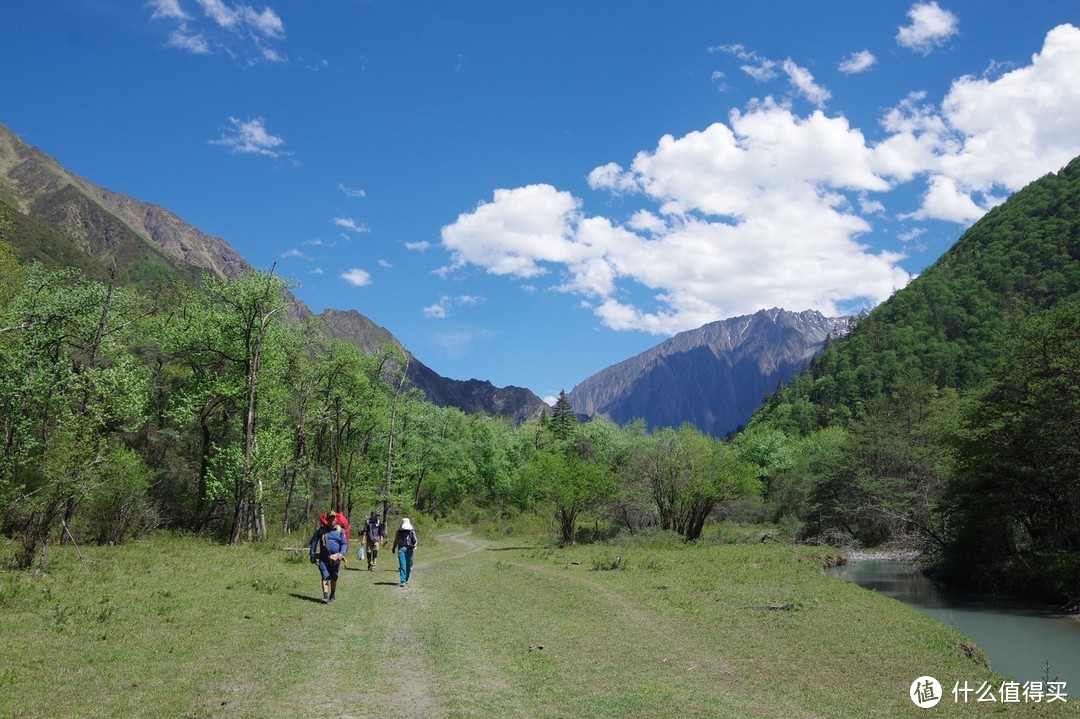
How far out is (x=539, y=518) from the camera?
59.0m

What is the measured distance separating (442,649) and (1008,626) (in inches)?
762

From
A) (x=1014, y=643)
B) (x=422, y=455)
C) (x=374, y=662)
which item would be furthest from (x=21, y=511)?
(x=422, y=455)

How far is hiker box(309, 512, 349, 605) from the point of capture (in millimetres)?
15805

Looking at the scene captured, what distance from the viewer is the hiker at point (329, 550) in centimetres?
1580

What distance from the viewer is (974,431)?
27750mm

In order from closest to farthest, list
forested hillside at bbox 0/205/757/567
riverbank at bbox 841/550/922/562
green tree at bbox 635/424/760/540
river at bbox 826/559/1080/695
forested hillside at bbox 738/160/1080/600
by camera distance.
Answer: river at bbox 826/559/1080/695 < forested hillside at bbox 0/205/757/567 < forested hillside at bbox 738/160/1080/600 < riverbank at bbox 841/550/922/562 < green tree at bbox 635/424/760/540

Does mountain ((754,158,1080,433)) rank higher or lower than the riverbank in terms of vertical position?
higher

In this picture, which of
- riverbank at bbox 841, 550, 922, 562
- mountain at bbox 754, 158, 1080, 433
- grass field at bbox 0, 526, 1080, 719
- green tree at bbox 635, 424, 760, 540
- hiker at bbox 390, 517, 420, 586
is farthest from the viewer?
mountain at bbox 754, 158, 1080, 433

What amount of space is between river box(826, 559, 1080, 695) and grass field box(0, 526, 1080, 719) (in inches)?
69.7

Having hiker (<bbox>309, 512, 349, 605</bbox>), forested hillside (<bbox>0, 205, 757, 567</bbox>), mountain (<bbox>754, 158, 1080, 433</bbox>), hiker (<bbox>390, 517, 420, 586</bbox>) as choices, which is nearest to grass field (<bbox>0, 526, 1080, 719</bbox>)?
hiker (<bbox>390, 517, 420, 586</bbox>)

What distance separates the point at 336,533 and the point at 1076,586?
25.1 metres

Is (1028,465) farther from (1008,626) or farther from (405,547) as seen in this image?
(405,547)

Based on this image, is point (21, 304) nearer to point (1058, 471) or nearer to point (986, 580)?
point (1058, 471)

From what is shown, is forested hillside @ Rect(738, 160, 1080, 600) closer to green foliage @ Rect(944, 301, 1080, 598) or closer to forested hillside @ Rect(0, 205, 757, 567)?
green foliage @ Rect(944, 301, 1080, 598)
